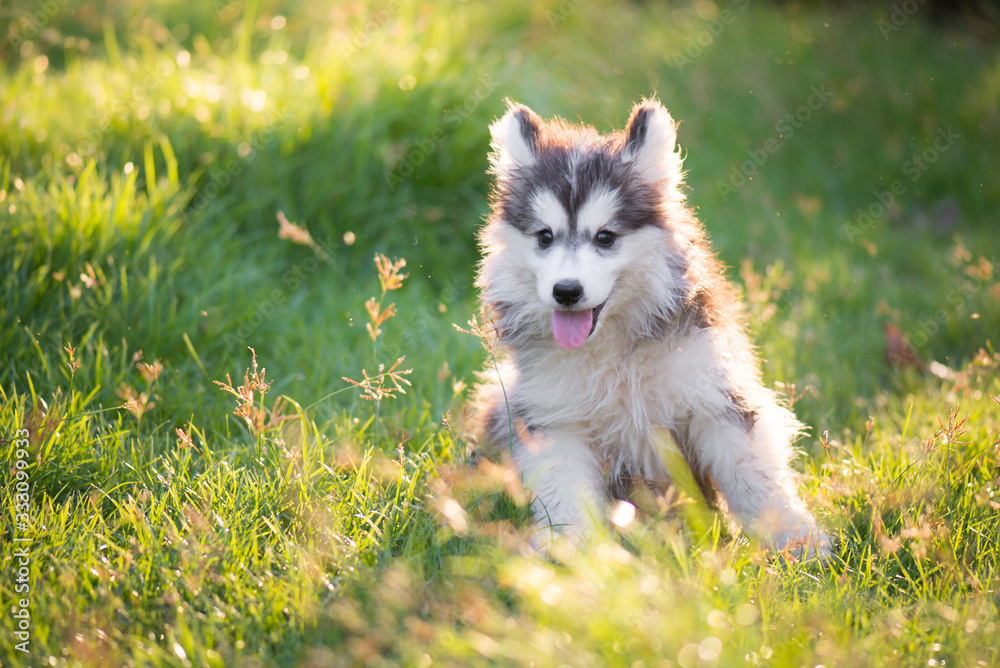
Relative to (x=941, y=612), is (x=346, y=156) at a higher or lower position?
higher

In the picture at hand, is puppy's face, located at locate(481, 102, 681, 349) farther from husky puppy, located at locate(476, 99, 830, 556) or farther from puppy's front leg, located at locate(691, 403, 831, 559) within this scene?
puppy's front leg, located at locate(691, 403, 831, 559)

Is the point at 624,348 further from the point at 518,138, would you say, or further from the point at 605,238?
→ the point at 518,138

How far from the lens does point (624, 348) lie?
9.37 ft

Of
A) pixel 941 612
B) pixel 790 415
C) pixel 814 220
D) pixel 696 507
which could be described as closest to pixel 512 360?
pixel 696 507

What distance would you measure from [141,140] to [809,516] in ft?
15.0

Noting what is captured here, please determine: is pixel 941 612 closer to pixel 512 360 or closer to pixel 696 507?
pixel 696 507

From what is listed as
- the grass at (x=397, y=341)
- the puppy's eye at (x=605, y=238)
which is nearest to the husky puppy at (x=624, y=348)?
the puppy's eye at (x=605, y=238)

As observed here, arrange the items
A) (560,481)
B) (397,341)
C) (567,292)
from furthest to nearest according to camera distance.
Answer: (397,341) → (560,481) → (567,292)

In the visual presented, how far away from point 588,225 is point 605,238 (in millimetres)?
86

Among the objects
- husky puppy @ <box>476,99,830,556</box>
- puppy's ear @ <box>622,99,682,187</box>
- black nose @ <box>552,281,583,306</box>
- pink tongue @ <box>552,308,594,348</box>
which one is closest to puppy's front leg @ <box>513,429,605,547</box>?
husky puppy @ <box>476,99,830,556</box>

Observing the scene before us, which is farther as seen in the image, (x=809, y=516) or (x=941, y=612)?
(x=809, y=516)

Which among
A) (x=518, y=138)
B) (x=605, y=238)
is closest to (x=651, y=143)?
(x=605, y=238)

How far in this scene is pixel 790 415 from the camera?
304 centimetres

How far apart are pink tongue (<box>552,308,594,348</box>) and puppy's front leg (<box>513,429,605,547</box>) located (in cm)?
35
